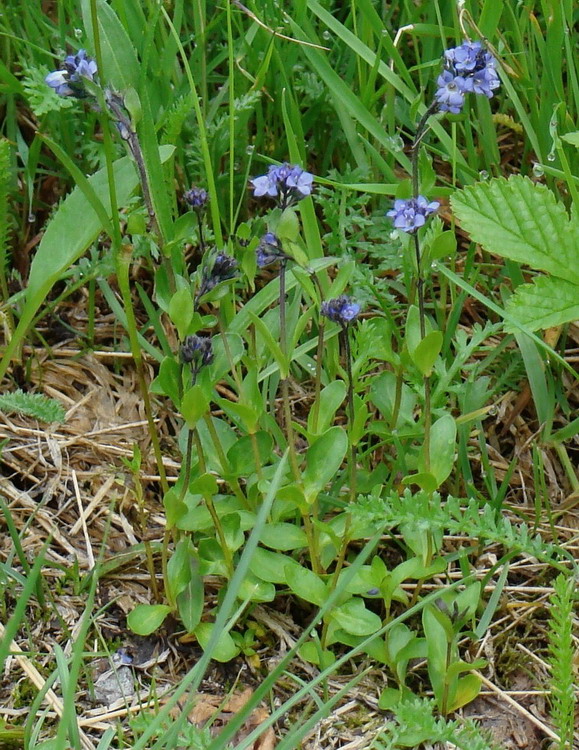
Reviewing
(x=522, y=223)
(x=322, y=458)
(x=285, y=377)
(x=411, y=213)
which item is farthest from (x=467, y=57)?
(x=322, y=458)

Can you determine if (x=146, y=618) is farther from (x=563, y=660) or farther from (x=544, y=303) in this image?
(x=544, y=303)

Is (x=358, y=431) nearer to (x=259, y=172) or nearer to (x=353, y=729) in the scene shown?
(x=353, y=729)

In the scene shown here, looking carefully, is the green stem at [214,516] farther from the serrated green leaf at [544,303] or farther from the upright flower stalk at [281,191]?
the serrated green leaf at [544,303]

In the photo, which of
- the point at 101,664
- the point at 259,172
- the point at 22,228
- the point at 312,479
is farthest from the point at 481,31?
the point at 101,664

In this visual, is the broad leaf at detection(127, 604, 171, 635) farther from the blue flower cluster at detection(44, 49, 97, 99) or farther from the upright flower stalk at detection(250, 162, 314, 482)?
the blue flower cluster at detection(44, 49, 97, 99)

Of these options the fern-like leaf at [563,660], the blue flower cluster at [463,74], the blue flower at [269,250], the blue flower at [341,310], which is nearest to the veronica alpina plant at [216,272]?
the blue flower at [269,250]

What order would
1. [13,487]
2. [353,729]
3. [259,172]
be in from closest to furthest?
1. [353,729]
2. [13,487]
3. [259,172]
